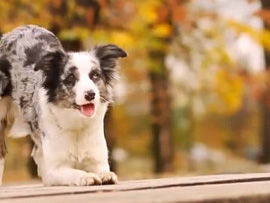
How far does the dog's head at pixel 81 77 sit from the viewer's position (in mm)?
6000

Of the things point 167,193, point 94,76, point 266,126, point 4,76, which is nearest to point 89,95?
point 94,76

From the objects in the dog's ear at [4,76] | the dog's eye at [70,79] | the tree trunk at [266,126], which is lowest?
the tree trunk at [266,126]

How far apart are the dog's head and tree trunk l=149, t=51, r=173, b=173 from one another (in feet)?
47.0

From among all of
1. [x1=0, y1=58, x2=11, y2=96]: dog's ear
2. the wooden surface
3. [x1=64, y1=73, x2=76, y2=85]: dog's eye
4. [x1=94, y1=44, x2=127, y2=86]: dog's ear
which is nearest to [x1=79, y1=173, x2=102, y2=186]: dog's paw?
Result: the wooden surface

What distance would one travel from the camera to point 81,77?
20.0 feet

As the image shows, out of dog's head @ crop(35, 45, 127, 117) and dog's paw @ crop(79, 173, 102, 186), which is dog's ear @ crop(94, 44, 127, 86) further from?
dog's paw @ crop(79, 173, 102, 186)

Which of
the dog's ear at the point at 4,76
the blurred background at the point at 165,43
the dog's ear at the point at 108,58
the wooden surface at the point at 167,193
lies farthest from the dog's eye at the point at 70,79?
the blurred background at the point at 165,43

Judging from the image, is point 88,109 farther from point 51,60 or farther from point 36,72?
point 36,72

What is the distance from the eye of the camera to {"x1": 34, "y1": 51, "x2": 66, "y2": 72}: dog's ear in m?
6.38

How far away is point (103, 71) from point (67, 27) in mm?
8603

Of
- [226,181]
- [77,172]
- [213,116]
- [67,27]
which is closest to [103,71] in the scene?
[77,172]

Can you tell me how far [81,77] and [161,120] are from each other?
50.8ft

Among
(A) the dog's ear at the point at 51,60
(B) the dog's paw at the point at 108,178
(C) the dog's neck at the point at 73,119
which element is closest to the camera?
(B) the dog's paw at the point at 108,178

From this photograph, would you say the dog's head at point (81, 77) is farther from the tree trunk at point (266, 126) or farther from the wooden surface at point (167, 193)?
the tree trunk at point (266, 126)
